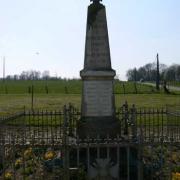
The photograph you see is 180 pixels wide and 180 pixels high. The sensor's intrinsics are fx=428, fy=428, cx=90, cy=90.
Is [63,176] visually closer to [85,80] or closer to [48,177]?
[48,177]

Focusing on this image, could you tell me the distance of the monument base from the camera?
11.0 meters

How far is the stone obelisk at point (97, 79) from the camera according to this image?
1104cm

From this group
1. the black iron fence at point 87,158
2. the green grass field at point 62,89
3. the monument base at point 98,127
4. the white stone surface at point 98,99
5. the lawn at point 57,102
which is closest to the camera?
the black iron fence at point 87,158

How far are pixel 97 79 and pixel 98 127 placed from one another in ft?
4.07

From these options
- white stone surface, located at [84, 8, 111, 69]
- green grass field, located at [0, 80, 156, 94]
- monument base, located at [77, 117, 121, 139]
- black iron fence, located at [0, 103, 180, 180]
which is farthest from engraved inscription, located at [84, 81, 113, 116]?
green grass field, located at [0, 80, 156, 94]

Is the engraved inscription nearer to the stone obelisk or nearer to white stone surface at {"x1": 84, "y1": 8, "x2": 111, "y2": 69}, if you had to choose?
the stone obelisk

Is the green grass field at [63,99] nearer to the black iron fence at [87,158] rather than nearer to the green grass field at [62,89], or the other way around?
the green grass field at [62,89]

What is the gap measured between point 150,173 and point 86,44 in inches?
161

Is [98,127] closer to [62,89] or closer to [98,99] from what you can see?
[98,99]

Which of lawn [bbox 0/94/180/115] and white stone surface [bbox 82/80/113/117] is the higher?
white stone surface [bbox 82/80/113/117]

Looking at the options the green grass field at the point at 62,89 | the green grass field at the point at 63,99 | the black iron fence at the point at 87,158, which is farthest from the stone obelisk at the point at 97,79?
the green grass field at the point at 62,89

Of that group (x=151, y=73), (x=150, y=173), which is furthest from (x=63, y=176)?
(x=151, y=73)

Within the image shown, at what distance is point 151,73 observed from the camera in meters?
141

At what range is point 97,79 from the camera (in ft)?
36.4
